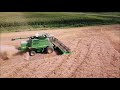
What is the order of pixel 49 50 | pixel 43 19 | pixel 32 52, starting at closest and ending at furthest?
1. pixel 32 52
2. pixel 49 50
3. pixel 43 19

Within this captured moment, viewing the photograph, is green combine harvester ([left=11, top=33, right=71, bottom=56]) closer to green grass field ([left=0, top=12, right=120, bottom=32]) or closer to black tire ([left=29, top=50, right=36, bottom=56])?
black tire ([left=29, top=50, right=36, bottom=56])

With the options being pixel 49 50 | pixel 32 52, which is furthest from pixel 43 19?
pixel 32 52

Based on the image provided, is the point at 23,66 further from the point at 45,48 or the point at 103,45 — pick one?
the point at 103,45

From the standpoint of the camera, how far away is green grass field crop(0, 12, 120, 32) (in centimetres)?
990

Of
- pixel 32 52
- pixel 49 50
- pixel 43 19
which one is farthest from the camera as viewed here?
pixel 43 19

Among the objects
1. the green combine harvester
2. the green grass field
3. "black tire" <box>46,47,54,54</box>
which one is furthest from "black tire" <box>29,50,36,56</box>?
the green grass field

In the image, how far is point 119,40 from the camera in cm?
1214

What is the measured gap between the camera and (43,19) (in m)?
11.5

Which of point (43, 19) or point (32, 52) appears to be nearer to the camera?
point (32, 52)

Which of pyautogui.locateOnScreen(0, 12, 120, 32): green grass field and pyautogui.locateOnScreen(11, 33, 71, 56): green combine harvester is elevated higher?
pyautogui.locateOnScreen(0, 12, 120, 32): green grass field

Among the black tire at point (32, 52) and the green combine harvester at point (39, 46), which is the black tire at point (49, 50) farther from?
the black tire at point (32, 52)

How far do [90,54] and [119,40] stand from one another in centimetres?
292

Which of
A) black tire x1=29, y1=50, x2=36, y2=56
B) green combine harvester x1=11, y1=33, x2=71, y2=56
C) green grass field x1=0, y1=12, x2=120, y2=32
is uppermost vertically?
green grass field x1=0, y1=12, x2=120, y2=32

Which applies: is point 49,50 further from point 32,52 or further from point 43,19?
point 43,19
